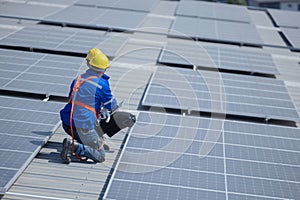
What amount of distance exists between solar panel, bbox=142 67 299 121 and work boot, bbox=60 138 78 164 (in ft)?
9.46

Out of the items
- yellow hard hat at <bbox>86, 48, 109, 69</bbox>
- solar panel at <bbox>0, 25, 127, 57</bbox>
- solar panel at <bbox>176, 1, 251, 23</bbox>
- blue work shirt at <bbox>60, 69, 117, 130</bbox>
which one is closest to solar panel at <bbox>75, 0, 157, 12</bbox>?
solar panel at <bbox>176, 1, 251, 23</bbox>

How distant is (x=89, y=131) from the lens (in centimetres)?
750

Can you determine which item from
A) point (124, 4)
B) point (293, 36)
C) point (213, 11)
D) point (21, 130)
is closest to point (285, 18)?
point (213, 11)

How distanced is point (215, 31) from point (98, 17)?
5465 mm

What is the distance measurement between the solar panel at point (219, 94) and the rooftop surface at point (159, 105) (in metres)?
0.03

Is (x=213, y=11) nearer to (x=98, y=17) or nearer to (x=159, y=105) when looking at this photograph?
(x=98, y=17)

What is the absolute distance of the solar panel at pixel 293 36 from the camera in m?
16.4

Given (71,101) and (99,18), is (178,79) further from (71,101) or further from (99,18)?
(99,18)

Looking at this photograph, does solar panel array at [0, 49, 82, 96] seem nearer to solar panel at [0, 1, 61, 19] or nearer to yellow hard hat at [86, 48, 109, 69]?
yellow hard hat at [86, 48, 109, 69]

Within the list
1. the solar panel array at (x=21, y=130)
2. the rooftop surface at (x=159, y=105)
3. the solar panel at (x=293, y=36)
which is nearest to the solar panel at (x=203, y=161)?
the rooftop surface at (x=159, y=105)

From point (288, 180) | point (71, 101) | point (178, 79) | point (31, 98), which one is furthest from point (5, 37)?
point (288, 180)

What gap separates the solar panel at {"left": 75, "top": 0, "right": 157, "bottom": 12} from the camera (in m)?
20.4

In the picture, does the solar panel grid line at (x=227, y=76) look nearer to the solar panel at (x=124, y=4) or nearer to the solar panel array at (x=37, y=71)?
the solar panel array at (x=37, y=71)

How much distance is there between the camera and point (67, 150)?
24.5ft
